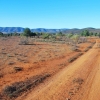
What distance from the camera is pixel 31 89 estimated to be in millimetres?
12156

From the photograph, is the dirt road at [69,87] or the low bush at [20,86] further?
the low bush at [20,86]

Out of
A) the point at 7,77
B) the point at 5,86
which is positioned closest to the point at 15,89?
the point at 5,86

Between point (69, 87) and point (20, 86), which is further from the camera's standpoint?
point (69, 87)

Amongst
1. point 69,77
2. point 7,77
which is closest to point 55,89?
point 69,77

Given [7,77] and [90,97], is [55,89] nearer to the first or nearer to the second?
[90,97]

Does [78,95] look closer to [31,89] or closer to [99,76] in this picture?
[31,89]

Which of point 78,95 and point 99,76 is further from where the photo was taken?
point 99,76

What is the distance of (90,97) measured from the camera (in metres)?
11.0

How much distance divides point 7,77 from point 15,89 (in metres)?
3.05

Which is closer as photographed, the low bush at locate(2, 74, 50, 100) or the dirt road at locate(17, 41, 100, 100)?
the dirt road at locate(17, 41, 100, 100)

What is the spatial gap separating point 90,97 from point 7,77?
20.7 feet

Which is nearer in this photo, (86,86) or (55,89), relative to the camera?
(55,89)

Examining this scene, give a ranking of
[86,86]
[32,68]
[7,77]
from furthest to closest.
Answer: [32,68], [7,77], [86,86]

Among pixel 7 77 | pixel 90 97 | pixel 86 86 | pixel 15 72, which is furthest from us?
pixel 15 72
